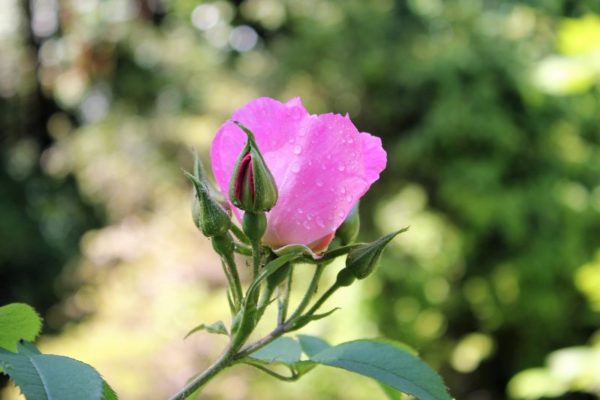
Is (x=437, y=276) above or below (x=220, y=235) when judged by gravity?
above

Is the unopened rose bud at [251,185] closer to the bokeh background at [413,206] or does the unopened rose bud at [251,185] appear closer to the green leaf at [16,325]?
the green leaf at [16,325]

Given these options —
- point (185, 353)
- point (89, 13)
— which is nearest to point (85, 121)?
point (89, 13)

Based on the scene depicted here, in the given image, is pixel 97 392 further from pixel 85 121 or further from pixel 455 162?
pixel 85 121

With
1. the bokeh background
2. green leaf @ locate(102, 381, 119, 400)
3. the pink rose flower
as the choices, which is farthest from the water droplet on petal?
the bokeh background

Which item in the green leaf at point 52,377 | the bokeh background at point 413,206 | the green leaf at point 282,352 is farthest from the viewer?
the bokeh background at point 413,206

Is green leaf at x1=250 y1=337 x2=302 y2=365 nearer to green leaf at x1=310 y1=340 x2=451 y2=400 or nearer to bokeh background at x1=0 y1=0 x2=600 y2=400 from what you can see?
green leaf at x1=310 y1=340 x2=451 y2=400

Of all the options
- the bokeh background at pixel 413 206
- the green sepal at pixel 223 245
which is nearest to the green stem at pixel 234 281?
the green sepal at pixel 223 245
